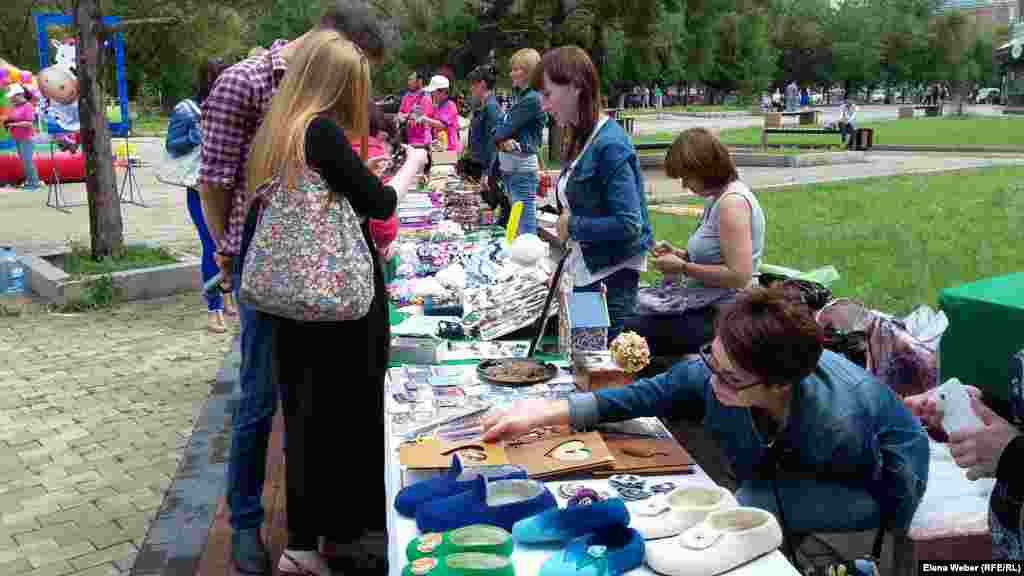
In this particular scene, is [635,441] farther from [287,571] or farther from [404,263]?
[404,263]

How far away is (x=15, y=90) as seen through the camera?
14.4m

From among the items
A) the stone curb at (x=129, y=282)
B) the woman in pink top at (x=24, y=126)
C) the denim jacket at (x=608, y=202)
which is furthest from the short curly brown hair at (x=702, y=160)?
the woman in pink top at (x=24, y=126)

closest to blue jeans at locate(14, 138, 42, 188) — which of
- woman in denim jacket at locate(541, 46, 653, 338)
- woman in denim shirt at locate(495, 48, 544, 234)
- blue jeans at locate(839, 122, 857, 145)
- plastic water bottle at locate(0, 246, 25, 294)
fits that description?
plastic water bottle at locate(0, 246, 25, 294)

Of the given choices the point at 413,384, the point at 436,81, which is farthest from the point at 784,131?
the point at 413,384

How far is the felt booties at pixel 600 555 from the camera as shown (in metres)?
1.59

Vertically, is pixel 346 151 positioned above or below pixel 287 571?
above

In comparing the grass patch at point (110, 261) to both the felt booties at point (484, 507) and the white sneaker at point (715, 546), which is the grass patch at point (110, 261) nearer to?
the felt booties at point (484, 507)

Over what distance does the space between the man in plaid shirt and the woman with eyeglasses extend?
2.84 ft

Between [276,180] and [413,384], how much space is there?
2.44 ft

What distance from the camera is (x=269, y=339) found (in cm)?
268

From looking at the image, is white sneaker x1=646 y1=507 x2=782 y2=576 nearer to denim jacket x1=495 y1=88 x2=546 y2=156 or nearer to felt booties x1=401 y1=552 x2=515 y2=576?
felt booties x1=401 y1=552 x2=515 y2=576

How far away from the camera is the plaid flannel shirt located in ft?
8.93

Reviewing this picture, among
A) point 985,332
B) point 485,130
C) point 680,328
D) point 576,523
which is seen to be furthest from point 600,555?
point 485,130

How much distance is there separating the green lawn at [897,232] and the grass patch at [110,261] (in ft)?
13.6
